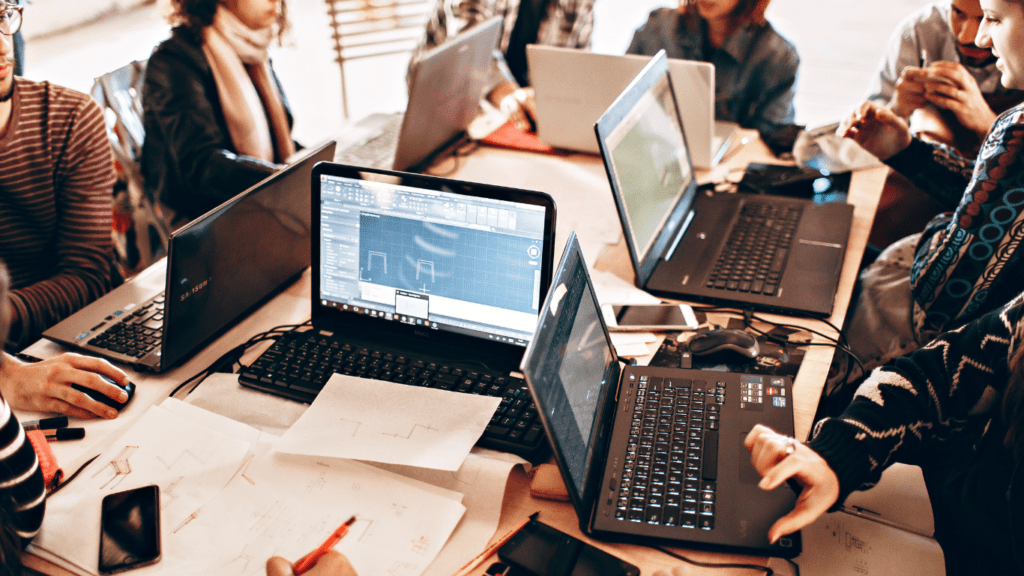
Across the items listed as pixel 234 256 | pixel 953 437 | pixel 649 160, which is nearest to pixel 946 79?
pixel 649 160

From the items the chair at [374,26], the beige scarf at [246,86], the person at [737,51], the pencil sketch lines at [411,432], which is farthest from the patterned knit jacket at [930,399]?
the chair at [374,26]

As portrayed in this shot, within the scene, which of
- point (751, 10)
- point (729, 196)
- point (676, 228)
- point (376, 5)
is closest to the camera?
point (676, 228)

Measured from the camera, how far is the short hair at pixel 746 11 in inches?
84.0

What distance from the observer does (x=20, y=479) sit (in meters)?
0.82

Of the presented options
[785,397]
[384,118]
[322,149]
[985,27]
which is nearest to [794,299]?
[785,397]

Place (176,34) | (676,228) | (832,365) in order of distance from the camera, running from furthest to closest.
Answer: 1. (176,34)
2. (676,228)
3. (832,365)

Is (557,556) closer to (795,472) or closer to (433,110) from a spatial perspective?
A: (795,472)

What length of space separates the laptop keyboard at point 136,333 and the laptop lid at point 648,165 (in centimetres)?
84

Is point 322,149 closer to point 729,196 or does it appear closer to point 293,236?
point 293,236

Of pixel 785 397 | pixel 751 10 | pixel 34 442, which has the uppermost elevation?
pixel 751 10

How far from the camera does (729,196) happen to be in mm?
1680

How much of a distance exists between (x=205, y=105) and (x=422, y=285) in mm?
1067

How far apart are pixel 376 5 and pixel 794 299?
3.61 metres

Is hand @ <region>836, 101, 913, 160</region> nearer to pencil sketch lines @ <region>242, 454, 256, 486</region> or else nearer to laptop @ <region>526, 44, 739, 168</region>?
laptop @ <region>526, 44, 739, 168</region>
